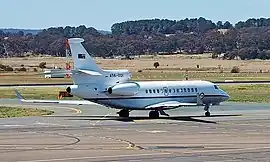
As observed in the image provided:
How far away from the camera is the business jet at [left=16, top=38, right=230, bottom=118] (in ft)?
172

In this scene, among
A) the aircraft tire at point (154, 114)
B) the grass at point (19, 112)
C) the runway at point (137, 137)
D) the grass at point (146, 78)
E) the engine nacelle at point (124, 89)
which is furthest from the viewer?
the grass at point (146, 78)

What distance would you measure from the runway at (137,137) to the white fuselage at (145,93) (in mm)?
1193

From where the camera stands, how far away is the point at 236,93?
86.2m

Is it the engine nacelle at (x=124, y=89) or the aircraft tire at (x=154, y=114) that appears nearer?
the engine nacelle at (x=124, y=89)

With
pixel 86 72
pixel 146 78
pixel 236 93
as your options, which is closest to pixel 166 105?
pixel 86 72

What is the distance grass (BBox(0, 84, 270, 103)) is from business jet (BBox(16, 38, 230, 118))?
1873 centimetres

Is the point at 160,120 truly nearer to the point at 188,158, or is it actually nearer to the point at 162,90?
the point at 162,90

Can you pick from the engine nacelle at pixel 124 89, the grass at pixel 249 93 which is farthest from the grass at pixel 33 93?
the engine nacelle at pixel 124 89

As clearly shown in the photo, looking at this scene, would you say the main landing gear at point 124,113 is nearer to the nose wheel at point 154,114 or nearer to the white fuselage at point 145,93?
the white fuselage at point 145,93

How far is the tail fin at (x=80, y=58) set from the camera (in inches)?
2069

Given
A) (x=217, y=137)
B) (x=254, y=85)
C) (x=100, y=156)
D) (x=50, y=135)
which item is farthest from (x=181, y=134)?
(x=254, y=85)

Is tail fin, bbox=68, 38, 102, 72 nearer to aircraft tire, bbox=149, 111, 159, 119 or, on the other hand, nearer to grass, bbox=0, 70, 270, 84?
aircraft tire, bbox=149, 111, 159, 119

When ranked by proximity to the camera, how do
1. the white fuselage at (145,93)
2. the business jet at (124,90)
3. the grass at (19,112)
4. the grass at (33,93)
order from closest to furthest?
the business jet at (124,90) < the white fuselage at (145,93) < the grass at (19,112) < the grass at (33,93)

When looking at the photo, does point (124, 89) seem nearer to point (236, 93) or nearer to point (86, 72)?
point (86, 72)
